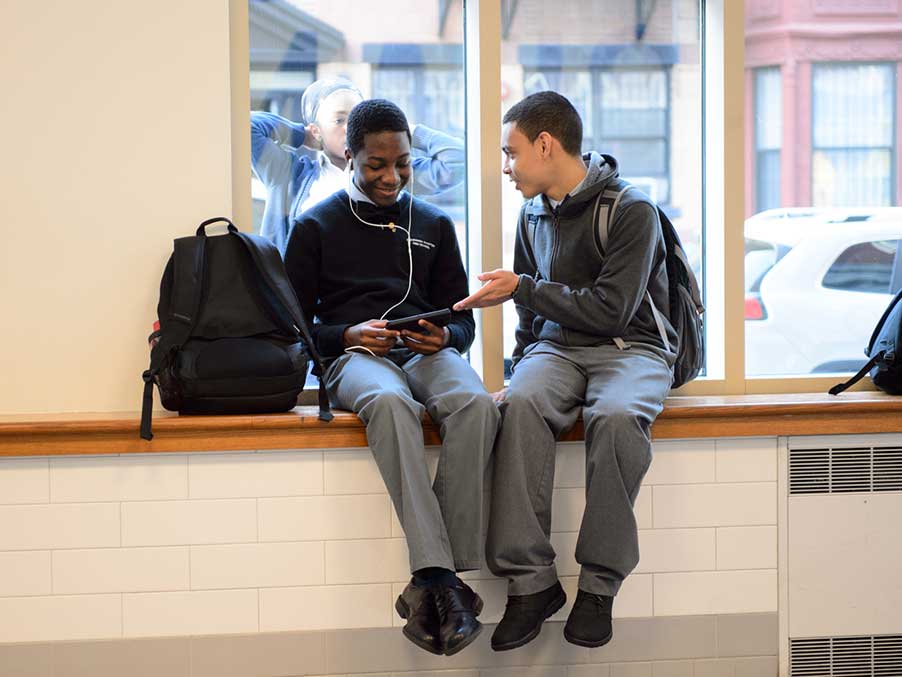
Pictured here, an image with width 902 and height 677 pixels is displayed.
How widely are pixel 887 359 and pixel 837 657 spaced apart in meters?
0.90

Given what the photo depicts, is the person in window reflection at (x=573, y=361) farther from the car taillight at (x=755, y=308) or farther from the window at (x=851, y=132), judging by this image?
the window at (x=851, y=132)

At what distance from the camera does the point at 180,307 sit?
299 centimetres

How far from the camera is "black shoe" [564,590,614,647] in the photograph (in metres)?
2.74

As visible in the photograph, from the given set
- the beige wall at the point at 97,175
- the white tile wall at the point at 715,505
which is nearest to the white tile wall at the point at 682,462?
the white tile wall at the point at 715,505

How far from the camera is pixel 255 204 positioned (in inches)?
136

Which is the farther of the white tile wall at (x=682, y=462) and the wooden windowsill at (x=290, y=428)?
the white tile wall at (x=682, y=462)

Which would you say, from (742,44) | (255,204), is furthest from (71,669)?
(742,44)

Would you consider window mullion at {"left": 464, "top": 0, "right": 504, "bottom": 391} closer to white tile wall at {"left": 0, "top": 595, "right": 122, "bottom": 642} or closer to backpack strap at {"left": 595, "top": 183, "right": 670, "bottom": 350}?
backpack strap at {"left": 595, "top": 183, "right": 670, "bottom": 350}

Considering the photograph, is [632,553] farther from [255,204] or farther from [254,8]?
[254,8]

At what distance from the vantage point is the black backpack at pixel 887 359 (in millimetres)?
3264

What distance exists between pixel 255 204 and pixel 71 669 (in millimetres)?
1488

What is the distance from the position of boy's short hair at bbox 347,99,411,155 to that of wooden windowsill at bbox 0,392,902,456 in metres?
0.82

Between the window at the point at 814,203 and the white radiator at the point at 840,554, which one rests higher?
the window at the point at 814,203

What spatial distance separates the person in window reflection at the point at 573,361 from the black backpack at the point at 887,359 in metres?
0.65
